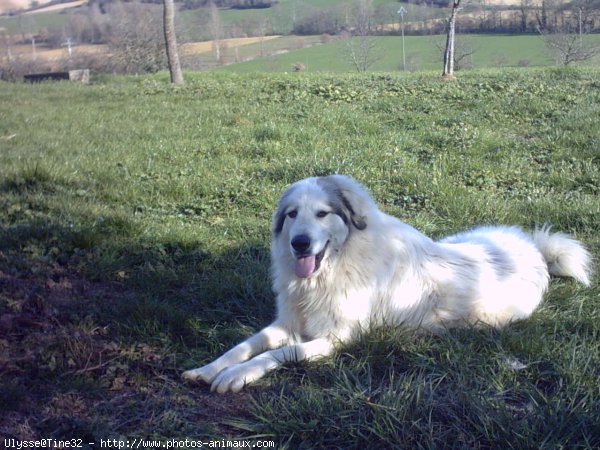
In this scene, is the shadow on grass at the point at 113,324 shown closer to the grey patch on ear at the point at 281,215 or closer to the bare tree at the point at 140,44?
the grey patch on ear at the point at 281,215

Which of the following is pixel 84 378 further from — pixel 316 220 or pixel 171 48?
pixel 171 48

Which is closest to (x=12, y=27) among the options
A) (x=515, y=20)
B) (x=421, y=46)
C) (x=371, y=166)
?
(x=371, y=166)

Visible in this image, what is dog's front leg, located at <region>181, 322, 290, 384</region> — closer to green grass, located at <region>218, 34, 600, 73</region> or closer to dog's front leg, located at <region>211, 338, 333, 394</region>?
dog's front leg, located at <region>211, 338, 333, 394</region>

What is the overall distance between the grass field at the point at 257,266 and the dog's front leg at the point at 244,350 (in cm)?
7

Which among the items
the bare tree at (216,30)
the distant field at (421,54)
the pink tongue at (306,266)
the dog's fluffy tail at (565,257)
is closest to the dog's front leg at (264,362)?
the pink tongue at (306,266)

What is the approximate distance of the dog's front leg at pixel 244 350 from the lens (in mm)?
3502

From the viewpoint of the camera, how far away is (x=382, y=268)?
404cm

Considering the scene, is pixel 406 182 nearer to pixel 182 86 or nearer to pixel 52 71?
pixel 182 86

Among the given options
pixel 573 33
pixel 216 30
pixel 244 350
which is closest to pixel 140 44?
pixel 216 30

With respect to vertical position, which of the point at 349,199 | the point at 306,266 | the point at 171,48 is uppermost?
the point at 171,48

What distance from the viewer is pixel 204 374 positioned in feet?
11.5

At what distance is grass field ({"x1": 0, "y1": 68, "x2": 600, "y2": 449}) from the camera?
2.99 metres

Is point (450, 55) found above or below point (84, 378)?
above

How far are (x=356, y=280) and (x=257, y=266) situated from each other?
1.31m
